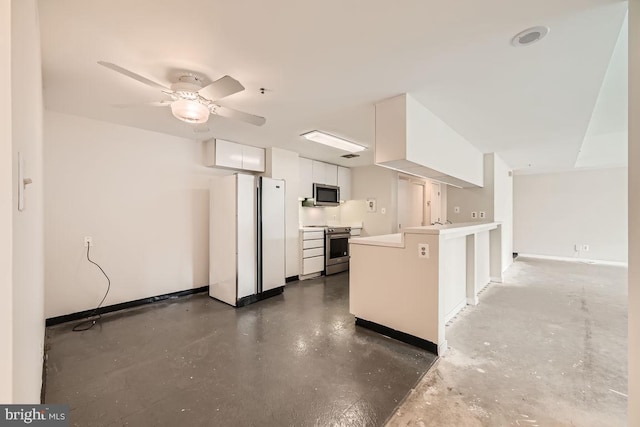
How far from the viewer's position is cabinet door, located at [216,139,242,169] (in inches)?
155

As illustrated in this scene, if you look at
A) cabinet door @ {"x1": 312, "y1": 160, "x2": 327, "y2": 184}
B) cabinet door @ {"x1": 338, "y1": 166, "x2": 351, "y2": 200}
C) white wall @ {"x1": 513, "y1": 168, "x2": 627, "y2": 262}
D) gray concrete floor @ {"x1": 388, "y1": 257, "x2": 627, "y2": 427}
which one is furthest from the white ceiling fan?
white wall @ {"x1": 513, "y1": 168, "x2": 627, "y2": 262}

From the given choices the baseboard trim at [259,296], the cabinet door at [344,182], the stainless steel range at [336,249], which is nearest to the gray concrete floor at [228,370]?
the baseboard trim at [259,296]

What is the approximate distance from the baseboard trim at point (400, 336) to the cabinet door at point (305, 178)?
276 centimetres

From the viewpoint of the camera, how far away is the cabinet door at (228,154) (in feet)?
12.9

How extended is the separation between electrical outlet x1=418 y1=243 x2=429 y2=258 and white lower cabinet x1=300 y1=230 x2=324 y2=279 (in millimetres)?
2680

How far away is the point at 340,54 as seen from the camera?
1.84 m

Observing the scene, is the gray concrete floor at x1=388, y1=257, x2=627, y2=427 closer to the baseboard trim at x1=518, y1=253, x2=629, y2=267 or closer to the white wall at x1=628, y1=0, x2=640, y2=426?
the white wall at x1=628, y1=0, x2=640, y2=426

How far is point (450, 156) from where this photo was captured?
334cm

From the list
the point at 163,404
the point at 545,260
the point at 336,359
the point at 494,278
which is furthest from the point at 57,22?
the point at 545,260

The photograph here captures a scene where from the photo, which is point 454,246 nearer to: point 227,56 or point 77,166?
point 227,56

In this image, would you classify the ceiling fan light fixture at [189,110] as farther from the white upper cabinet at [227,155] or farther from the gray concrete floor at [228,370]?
the gray concrete floor at [228,370]

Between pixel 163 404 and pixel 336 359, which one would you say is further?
pixel 336 359

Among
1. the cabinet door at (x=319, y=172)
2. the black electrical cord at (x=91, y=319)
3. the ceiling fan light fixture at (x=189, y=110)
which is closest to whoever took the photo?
the ceiling fan light fixture at (x=189, y=110)

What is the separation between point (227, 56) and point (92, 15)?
73 cm
